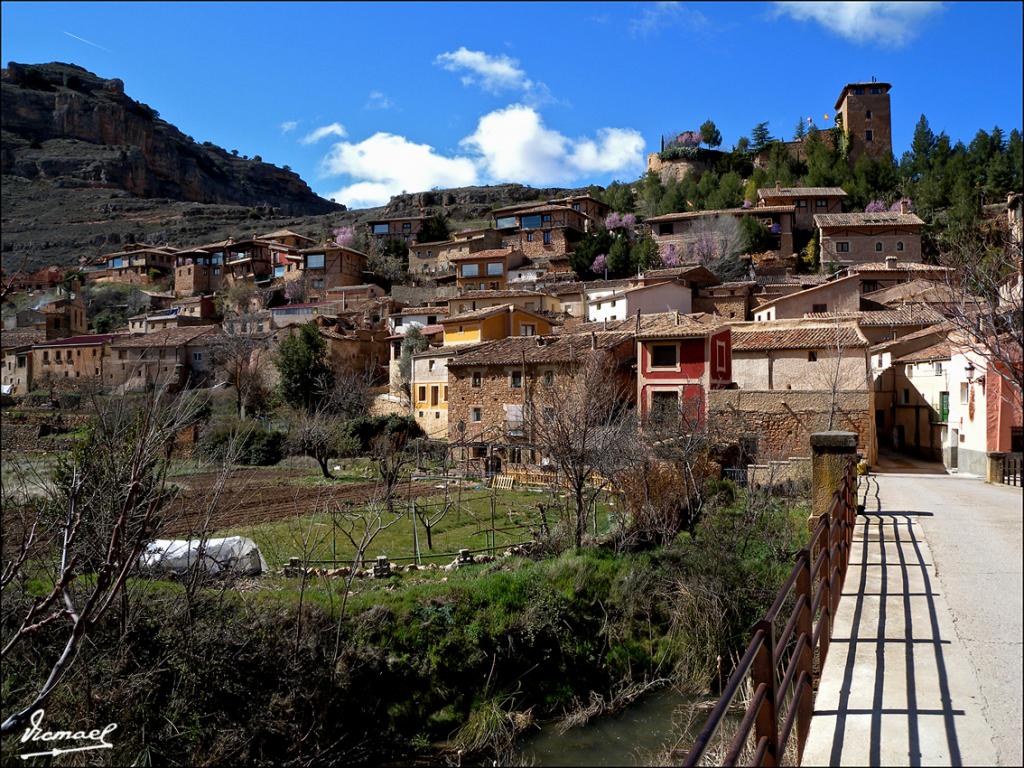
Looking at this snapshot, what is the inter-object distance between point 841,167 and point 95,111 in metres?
115

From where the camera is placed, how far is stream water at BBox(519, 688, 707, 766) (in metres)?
10.1

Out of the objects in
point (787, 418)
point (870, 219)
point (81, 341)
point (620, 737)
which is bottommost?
point (620, 737)

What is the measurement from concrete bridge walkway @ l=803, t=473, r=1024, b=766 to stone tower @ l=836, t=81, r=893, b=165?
76.2m

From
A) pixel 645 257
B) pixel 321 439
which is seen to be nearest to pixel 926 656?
pixel 321 439

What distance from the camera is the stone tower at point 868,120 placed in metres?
73.3

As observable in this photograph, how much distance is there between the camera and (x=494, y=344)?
33594 mm

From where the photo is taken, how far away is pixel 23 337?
5156 centimetres

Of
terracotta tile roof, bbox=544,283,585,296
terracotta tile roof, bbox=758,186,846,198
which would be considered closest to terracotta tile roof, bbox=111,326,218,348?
terracotta tile roof, bbox=544,283,585,296

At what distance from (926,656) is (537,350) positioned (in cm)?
2660

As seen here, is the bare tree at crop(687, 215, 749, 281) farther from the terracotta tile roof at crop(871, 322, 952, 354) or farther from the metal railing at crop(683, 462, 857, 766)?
the metal railing at crop(683, 462, 857, 766)

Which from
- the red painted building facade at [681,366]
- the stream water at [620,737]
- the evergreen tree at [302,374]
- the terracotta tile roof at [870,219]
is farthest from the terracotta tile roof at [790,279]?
the stream water at [620,737]

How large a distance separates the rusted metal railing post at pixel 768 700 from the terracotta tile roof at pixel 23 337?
2254 inches

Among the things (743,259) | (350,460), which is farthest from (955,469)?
(743,259)

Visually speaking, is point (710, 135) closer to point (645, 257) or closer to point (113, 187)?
point (645, 257)
